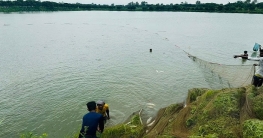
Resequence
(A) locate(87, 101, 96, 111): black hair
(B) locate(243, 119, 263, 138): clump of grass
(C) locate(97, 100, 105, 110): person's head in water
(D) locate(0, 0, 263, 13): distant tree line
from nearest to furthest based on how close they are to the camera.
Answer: (B) locate(243, 119, 263, 138): clump of grass < (A) locate(87, 101, 96, 111): black hair < (C) locate(97, 100, 105, 110): person's head in water < (D) locate(0, 0, 263, 13): distant tree line

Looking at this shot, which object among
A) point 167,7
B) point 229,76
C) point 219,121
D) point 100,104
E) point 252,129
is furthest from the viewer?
point 167,7

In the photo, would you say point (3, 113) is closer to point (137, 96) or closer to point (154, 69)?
point (137, 96)

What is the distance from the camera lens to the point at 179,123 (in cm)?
654

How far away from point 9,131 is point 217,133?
8.85 meters

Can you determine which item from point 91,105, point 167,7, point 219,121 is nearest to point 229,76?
point 219,121

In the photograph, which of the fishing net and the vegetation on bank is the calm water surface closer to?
the fishing net

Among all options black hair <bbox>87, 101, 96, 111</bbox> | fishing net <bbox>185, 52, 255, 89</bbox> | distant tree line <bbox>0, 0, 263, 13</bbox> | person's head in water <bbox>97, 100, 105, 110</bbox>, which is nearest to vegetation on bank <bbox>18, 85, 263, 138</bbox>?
black hair <bbox>87, 101, 96, 111</bbox>

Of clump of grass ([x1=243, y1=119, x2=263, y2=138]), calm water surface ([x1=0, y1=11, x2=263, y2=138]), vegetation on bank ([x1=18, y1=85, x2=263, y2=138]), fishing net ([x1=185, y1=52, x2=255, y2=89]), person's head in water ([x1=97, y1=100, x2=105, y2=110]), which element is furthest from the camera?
fishing net ([x1=185, y1=52, x2=255, y2=89])

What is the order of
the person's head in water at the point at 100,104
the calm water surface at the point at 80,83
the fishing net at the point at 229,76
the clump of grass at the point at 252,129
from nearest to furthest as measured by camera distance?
the clump of grass at the point at 252,129 < the person's head in water at the point at 100,104 < the calm water surface at the point at 80,83 < the fishing net at the point at 229,76

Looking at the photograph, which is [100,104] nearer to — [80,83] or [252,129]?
[252,129]

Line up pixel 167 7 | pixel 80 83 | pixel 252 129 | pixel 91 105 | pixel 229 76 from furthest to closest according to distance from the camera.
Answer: pixel 167 7 < pixel 80 83 < pixel 229 76 < pixel 91 105 < pixel 252 129

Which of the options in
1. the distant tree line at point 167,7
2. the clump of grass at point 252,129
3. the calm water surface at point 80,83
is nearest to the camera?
the clump of grass at point 252,129

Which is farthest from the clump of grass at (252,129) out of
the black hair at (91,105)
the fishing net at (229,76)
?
the fishing net at (229,76)

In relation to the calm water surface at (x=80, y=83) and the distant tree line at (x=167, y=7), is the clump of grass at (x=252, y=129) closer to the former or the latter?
the calm water surface at (x=80, y=83)
